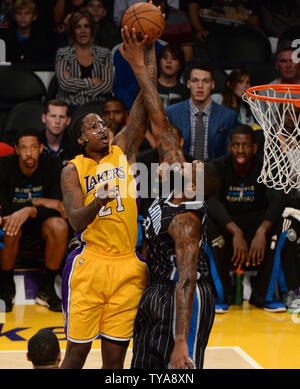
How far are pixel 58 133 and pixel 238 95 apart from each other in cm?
201

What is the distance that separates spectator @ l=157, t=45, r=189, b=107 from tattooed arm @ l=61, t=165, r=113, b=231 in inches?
149

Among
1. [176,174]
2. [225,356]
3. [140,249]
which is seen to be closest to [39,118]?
[140,249]

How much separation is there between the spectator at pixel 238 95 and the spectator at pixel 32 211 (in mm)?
2099

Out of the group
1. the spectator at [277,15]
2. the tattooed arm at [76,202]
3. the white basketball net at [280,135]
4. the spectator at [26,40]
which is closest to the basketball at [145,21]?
the tattooed arm at [76,202]

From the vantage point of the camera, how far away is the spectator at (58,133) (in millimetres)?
6355

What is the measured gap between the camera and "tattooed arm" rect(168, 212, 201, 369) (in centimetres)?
289

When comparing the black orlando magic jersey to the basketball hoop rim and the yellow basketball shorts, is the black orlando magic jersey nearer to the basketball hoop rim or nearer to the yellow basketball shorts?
the yellow basketball shorts

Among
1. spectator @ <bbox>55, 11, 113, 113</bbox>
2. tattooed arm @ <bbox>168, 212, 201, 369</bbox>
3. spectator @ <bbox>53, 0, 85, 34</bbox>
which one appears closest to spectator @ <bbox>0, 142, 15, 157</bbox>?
spectator @ <bbox>55, 11, 113, 113</bbox>

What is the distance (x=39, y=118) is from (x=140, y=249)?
2026mm

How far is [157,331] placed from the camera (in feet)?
9.96

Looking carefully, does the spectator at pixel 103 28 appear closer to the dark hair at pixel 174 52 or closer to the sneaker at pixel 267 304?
the dark hair at pixel 174 52

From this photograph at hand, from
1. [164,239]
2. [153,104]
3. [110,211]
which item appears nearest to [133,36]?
[153,104]

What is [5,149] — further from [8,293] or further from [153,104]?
[153,104]

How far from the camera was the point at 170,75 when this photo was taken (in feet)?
23.3
